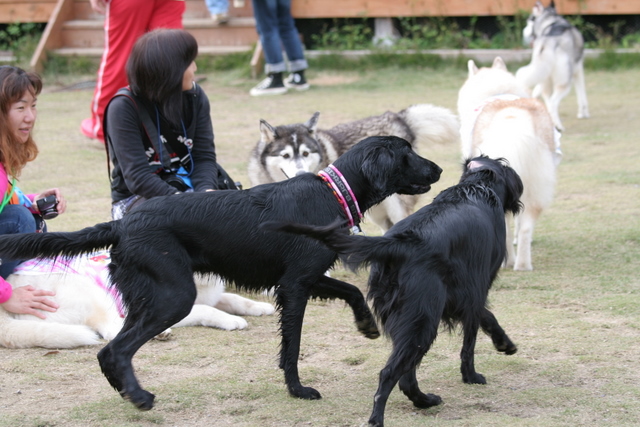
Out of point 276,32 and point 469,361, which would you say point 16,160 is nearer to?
point 469,361

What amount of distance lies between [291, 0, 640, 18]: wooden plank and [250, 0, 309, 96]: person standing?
6.79ft

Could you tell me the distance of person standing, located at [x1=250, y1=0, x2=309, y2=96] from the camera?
10.0 m

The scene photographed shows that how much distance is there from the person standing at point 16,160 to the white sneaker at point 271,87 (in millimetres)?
7040

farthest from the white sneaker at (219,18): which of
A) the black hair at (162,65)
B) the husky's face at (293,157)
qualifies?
the black hair at (162,65)

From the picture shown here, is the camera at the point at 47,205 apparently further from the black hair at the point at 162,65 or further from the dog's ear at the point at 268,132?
the dog's ear at the point at 268,132

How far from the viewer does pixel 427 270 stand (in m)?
2.54

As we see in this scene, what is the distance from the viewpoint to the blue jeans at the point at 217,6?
1200 centimetres

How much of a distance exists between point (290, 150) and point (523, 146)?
5.11ft

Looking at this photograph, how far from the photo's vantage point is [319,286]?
297 centimetres

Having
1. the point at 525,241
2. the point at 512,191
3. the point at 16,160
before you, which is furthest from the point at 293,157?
the point at 512,191

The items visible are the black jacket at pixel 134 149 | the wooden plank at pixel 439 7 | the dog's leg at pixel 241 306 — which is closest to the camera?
the black jacket at pixel 134 149

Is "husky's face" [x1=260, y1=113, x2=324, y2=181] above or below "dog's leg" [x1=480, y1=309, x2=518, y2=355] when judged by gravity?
above

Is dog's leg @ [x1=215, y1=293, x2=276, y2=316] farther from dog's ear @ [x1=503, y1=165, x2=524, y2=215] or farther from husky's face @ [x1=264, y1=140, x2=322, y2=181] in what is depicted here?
dog's ear @ [x1=503, y1=165, x2=524, y2=215]

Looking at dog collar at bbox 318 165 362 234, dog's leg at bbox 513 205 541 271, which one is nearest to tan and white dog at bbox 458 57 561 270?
dog's leg at bbox 513 205 541 271
